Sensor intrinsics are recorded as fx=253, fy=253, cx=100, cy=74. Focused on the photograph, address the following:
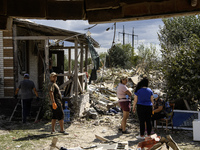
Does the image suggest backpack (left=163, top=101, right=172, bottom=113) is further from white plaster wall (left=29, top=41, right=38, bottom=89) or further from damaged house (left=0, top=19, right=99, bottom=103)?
white plaster wall (left=29, top=41, right=38, bottom=89)

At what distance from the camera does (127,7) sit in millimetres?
3361

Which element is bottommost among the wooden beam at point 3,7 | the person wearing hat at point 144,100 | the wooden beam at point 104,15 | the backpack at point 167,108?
the backpack at point 167,108

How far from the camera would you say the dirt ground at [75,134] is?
6.93 metres

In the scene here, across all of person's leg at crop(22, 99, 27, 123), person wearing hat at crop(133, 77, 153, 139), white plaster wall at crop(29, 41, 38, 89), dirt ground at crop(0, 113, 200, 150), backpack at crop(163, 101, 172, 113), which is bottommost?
dirt ground at crop(0, 113, 200, 150)

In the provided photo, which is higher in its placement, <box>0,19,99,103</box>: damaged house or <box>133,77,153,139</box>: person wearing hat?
<box>0,19,99,103</box>: damaged house

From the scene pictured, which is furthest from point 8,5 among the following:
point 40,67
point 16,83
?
point 40,67

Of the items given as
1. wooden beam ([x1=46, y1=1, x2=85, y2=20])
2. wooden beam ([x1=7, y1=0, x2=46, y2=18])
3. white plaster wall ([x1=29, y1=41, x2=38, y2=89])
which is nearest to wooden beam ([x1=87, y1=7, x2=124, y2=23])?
wooden beam ([x1=46, y1=1, x2=85, y2=20])

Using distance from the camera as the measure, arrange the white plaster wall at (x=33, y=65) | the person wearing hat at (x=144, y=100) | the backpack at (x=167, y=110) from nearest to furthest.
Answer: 1. the person wearing hat at (x=144, y=100)
2. the backpack at (x=167, y=110)
3. the white plaster wall at (x=33, y=65)

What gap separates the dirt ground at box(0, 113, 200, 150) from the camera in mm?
6930

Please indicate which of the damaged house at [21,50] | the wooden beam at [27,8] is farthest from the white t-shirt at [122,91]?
the wooden beam at [27,8]

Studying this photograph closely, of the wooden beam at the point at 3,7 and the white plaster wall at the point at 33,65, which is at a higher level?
the wooden beam at the point at 3,7

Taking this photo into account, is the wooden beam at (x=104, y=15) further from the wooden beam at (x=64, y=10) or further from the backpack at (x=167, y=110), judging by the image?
the backpack at (x=167, y=110)

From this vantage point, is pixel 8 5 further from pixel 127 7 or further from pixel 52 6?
pixel 127 7

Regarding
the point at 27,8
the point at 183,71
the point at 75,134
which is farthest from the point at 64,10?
the point at 183,71
